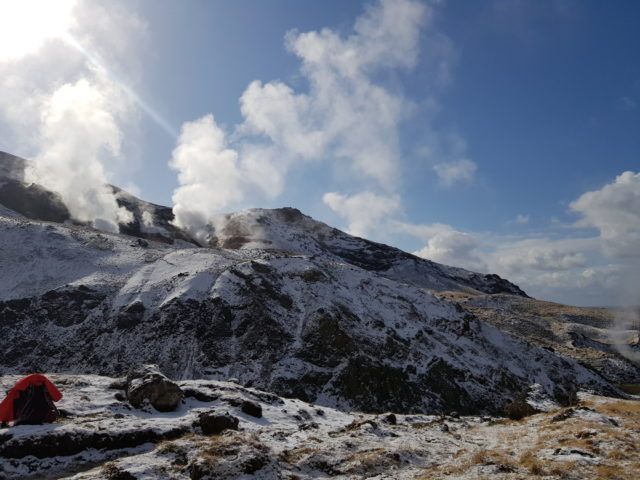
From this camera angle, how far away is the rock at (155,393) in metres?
22.0

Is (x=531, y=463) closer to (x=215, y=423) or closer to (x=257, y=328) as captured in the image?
(x=215, y=423)

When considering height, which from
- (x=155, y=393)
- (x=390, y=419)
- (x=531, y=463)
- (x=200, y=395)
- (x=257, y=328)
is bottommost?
(x=390, y=419)

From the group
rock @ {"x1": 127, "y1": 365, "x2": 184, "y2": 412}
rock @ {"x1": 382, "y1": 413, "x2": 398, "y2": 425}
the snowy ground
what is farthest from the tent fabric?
rock @ {"x1": 382, "y1": 413, "x2": 398, "y2": 425}

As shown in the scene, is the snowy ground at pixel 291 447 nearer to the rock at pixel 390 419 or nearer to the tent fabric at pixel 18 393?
the rock at pixel 390 419

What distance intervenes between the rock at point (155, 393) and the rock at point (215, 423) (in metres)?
3.43

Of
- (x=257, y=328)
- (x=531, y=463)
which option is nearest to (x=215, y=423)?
(x=531, y=463)

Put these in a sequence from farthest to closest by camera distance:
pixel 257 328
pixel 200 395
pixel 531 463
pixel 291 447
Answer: pixel 257 328 → pixel 200 395 → pixel 291 447 → pixel 531 463

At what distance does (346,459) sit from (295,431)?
15.7 ft

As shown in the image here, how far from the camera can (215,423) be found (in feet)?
63.3

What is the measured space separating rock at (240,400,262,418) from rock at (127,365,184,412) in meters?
3.20

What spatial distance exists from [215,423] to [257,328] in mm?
25891

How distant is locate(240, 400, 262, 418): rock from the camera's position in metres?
23.5

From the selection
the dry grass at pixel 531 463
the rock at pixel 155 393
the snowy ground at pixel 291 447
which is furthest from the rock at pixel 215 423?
the dry grass at pixel 531 463

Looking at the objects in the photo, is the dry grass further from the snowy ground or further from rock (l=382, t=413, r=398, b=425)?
rock (l=382, t=413, r=398, b=425)
